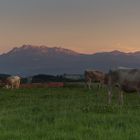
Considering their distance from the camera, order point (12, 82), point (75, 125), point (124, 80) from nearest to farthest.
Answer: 1. point (75, 125)
2. point (124, 80)
3. point (12, 82)

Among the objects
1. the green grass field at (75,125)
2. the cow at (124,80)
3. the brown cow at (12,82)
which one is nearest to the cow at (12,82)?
the brown cow at (12,82)

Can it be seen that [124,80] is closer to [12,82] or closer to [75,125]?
[75,125]

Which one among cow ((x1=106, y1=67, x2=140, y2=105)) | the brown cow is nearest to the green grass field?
cow ((x1=106, y1=67, x2=140, y2=105))

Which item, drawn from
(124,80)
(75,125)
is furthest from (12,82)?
(75,125)

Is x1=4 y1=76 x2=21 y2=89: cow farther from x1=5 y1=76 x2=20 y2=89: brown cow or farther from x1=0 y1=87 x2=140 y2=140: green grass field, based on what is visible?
x1=0 y1=87 x2=140 y2=140: green grass field

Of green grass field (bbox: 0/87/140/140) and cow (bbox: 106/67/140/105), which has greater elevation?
cow (bbox: 106/67/140/105)

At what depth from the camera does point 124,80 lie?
29.9 m

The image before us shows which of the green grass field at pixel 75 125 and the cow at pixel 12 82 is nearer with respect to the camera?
the green grass field at pixel 75 125

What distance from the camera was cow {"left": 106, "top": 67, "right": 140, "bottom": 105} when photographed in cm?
2950

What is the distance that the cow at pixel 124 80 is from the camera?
29.5 metres

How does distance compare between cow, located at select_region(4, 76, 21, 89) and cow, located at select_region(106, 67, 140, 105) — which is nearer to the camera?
cow, located at select_region(106, 67, 140, 105)

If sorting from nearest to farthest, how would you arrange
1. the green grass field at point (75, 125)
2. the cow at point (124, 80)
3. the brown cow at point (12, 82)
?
the green grass field at point (75, 125) → the cow at point (124, 80) → the brown cow at point (12, 82)

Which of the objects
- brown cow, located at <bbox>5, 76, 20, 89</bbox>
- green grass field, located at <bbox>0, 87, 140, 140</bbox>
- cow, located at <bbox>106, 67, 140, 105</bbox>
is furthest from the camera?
brown cow, located at <bbox>5, 76, 20, 89</bbox>

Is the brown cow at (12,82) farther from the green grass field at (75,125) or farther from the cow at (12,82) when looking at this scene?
the green grass field at (75,125)
